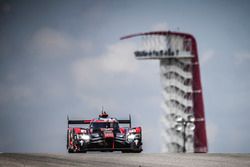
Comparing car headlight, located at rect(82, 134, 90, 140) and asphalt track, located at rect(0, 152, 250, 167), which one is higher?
car headlight, located at rect(82, 134, 90, 140)

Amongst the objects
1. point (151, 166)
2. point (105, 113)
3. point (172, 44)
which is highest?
point (172, 44)

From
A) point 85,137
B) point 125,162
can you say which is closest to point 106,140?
point 85,137

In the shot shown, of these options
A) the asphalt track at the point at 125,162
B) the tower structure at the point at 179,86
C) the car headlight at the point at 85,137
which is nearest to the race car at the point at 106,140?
the car headlight at the point at 85,137

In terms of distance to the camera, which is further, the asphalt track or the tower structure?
the tower structure

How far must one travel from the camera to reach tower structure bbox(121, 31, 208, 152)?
78.4 metres

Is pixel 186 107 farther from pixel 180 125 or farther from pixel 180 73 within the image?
pixel 180 125

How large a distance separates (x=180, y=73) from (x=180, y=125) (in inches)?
1851

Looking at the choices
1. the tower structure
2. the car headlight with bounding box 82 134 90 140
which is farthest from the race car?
the tower structure

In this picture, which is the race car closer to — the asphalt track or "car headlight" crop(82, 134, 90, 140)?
"car headlight" crop(82, 134, 90, 140)

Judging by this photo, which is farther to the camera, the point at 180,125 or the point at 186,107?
the point at 186,107

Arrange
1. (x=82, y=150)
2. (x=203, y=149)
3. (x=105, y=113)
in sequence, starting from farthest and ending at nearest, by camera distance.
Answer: (x=203, y=149)
(x=105, y=113)
(x=82, y=150)

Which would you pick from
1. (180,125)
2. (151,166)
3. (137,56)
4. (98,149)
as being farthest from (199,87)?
(151,166)

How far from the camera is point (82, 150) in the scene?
98.1 ft

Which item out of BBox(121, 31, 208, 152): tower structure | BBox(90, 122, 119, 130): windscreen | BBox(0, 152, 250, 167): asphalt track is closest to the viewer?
BBox(0, 152, 250, 167): asphalt track
